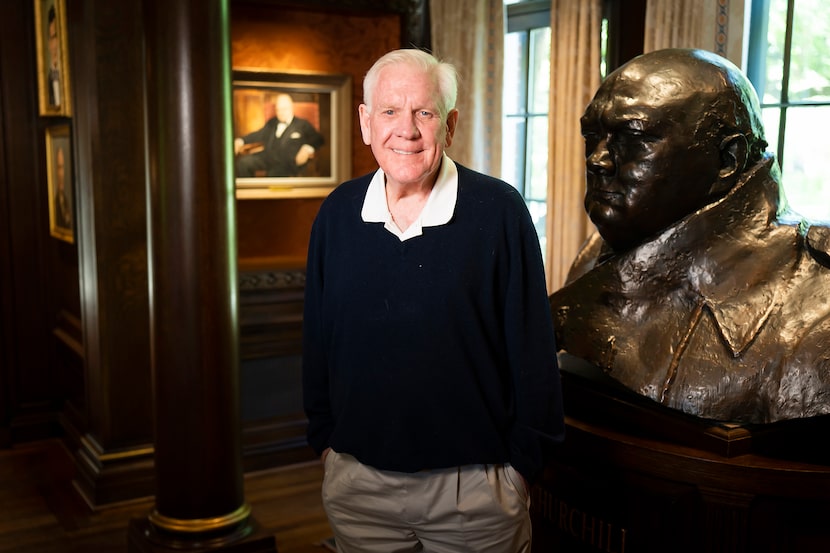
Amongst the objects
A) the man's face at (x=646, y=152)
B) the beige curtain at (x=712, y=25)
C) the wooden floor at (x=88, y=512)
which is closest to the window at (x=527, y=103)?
the beige curtain at (x=712, y=25)

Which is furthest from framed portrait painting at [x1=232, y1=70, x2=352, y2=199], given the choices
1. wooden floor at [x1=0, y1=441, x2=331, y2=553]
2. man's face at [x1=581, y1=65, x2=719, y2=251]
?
man's face at [x1=581, y1=65, x2=719, y2=251]

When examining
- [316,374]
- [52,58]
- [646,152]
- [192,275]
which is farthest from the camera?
[52,58]

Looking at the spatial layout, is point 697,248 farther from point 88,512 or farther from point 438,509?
point 88,512

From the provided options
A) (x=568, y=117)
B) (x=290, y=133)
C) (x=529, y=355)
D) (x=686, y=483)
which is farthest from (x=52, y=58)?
(x=686, y=483)

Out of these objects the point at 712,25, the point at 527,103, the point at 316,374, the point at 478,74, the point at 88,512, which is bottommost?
the point at 88,512

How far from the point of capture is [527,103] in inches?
205

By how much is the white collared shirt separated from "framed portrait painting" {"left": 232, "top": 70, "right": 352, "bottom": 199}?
2963mm

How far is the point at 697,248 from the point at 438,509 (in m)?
1.08

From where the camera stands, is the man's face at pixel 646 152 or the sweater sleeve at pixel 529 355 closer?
the sweater sleeve at pixel 529 355

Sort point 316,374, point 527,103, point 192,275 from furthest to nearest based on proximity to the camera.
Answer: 1. point 527,103
2. point 192,275
3. point 316,374

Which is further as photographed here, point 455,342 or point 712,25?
point 712,25

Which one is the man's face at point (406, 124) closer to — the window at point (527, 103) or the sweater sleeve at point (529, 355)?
the sweater sleeve at point (529, 355)

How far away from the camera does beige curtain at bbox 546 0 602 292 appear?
4.38 metres

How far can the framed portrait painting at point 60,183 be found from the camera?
15.8 feet
